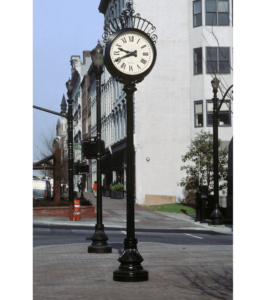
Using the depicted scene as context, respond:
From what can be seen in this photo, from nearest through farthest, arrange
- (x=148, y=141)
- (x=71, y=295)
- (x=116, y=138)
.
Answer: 1. (x=71, y=295)
2. (x=148, y=141)
3. (x=116, y=138)

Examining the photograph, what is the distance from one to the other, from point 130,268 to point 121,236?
31.7ft

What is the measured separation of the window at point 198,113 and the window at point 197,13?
225 inches

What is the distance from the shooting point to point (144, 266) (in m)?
10.5

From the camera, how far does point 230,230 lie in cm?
2127

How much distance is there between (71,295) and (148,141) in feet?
102

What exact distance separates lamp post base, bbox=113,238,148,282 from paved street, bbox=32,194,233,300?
150mm

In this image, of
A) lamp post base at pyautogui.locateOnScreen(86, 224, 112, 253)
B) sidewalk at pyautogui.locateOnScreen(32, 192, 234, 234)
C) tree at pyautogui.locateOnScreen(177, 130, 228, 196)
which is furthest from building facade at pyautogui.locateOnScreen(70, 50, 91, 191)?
lamp post base at pyautogui.locateOnScreen(86, 224, 112, 253)

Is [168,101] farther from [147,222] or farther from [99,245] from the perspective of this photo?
[99,245]

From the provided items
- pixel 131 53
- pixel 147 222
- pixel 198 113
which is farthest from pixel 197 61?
pixel 131 53

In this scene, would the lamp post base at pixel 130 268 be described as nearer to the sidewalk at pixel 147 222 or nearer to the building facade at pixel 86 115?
the sidewalk at pixel 147 222

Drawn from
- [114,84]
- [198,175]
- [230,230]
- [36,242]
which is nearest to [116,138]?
[114,84]

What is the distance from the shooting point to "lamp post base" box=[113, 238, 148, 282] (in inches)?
338
